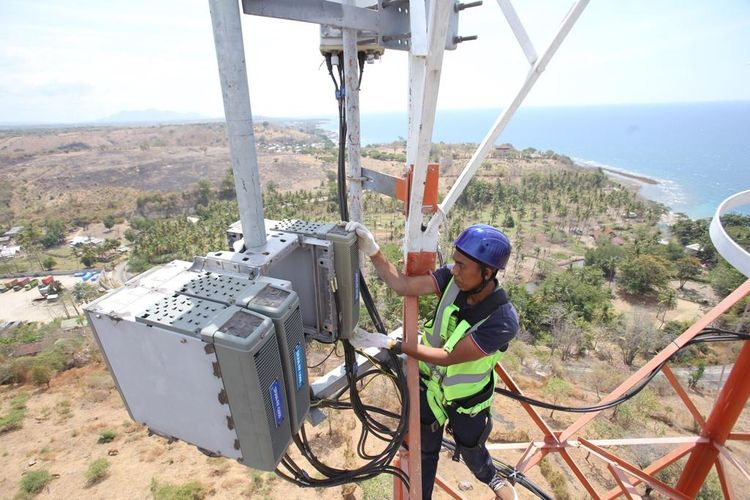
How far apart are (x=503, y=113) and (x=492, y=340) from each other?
146cm

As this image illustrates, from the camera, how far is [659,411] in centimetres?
1135

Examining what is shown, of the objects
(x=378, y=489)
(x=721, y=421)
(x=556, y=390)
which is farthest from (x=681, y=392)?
(x=556, y=390)

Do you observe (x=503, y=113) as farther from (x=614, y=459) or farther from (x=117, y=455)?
(x=117, y=455)

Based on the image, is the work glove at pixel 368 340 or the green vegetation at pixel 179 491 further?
the green vegetation at pixel 179 491

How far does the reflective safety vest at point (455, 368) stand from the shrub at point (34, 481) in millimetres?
9263

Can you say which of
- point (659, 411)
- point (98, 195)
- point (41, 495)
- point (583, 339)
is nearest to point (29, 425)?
point (41, 495)

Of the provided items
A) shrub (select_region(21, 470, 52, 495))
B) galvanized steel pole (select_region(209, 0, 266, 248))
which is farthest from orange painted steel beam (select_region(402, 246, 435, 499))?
shrub (select_region(21, 470, 52, 495))

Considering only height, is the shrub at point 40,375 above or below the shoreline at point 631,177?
above

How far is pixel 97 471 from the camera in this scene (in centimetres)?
778

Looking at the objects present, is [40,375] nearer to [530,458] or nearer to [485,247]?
[530,458]

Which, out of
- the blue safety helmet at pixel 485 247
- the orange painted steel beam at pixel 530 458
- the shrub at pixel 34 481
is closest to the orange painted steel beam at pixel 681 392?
the orange painted steel beam at pixel 530 458

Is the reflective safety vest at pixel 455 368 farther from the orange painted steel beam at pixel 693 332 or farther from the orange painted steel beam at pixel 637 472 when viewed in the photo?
the orange painted steel beam at pixel 637 472

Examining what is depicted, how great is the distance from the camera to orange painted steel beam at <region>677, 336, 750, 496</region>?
3.28m

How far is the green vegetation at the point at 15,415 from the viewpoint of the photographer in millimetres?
9375
